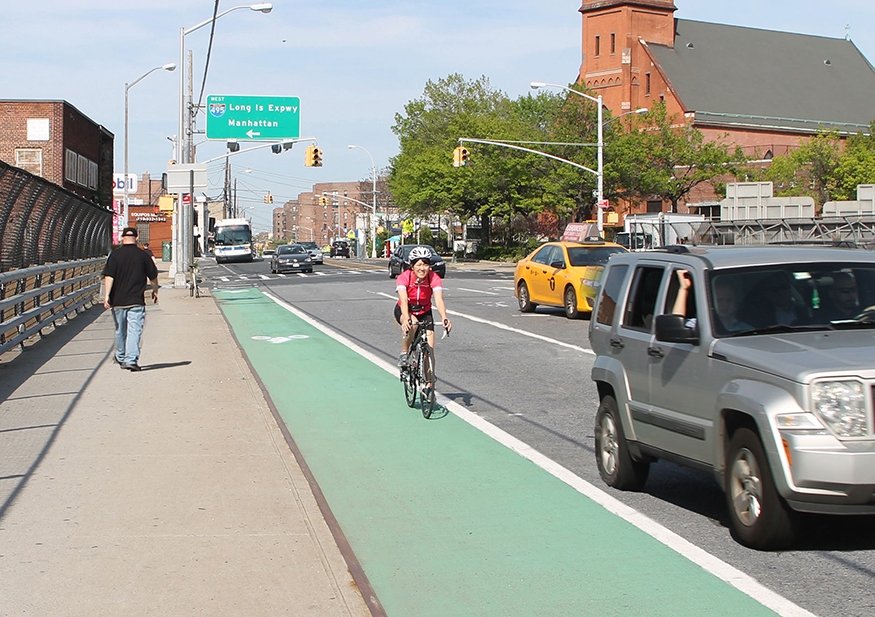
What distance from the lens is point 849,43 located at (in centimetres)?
10788

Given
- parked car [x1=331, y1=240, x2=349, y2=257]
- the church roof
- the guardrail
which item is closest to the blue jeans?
the guardrail

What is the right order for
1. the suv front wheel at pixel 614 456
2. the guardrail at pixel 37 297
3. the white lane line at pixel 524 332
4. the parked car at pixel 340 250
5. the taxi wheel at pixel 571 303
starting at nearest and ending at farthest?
the suv front wheel at pixel 614 456
the guardrail at pixel 37 297
the white lane line at pixel 524 332
the taxi wheel at pixel 571 303
the parked car at pixel 340 250

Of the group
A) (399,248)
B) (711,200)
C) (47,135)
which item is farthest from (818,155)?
(47,135)

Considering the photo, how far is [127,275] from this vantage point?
14.4 metres

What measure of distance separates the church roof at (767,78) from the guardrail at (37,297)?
7146cm

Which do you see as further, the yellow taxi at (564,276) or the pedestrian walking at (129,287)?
the yellow taxi at (564,276)

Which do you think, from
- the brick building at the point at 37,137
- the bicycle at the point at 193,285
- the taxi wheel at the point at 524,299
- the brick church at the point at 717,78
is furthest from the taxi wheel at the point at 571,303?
the brick church at the point at 717,78

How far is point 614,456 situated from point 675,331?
151 centimetres

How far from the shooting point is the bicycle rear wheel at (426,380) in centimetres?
1097

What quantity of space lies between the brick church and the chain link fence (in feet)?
208

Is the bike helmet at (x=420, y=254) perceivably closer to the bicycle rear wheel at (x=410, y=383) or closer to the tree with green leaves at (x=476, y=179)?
the bicycle rear wheel at (x=410, y=383)

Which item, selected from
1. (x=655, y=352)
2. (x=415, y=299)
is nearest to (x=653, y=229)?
(x=415, y=299)

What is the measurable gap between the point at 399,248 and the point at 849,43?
79789 millimetres

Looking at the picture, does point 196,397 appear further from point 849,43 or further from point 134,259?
point 849,43
